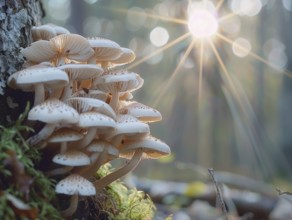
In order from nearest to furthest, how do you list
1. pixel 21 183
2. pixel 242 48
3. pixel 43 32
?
pixel 21 183 < pixel 43 32 < pixel 242 48

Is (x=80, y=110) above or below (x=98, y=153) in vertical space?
above

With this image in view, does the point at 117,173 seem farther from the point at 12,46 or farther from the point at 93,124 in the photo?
the point at 12,46

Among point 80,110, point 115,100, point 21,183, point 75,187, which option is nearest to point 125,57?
point 115,100

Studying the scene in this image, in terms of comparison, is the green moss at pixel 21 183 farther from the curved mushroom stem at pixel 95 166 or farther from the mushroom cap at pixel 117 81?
the mushroom cap at pixel 117 81

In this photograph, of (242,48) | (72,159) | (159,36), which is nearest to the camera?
(72,159)

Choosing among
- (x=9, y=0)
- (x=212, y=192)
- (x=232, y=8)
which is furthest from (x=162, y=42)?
(x=9, y=0)

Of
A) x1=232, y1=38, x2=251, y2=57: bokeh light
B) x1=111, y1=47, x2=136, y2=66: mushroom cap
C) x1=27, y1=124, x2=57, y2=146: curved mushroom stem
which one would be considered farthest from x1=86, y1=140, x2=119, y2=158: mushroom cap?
x1=232, y1=38, x2=251, y2=57: bokeh light

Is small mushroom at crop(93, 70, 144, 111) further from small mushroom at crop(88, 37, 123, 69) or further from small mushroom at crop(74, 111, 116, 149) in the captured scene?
small mushroom at crop(74, 111, 116, 149)

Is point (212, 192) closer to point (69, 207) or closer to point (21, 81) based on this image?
point (69, 207)
